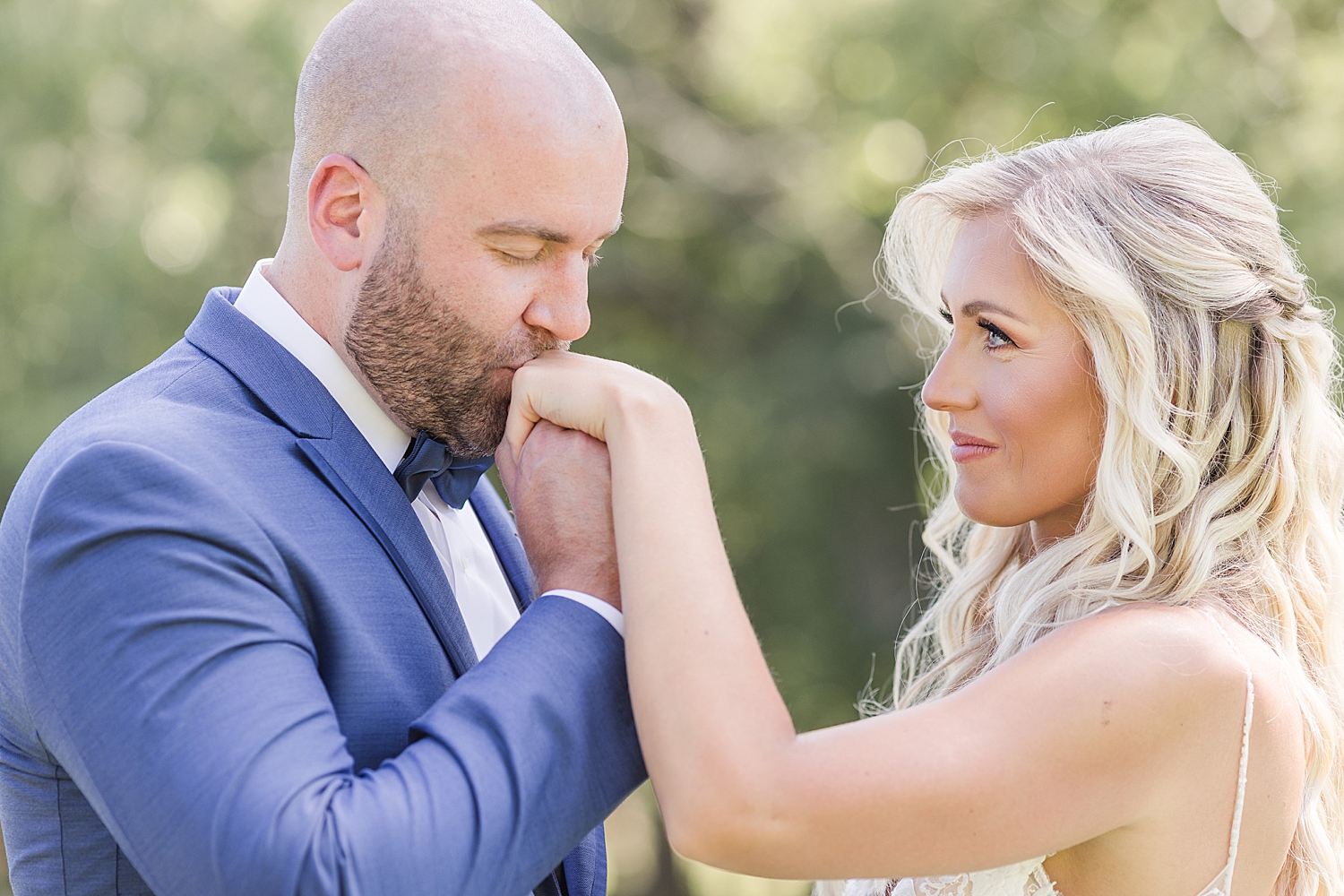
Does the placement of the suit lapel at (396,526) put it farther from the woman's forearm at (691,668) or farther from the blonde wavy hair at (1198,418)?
the blonde wavy hair at (1198,418)

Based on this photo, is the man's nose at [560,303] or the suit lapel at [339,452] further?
the man's nose at [560,303]

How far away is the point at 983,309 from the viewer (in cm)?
227

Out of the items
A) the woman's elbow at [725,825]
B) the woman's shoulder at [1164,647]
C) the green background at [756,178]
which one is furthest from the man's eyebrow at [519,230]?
the green background at [756,178]

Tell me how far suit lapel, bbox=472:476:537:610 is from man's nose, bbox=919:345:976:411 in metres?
0.89

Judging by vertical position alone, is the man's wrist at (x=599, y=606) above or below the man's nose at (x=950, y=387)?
below

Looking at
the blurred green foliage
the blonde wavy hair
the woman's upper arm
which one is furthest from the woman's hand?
the blurred green foliage

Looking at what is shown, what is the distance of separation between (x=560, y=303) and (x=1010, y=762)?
105cm

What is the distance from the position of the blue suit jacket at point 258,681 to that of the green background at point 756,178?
12.9 feet

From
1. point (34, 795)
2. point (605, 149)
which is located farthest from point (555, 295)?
point (34, 795)

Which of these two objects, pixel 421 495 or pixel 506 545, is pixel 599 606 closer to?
pixel 421 495

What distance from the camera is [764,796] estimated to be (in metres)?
1.66

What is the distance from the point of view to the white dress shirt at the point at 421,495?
2018 millimetres

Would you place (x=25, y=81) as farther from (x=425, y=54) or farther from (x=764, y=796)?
(x=764, y=796)

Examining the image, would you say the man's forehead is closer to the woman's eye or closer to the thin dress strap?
the woman's eye
